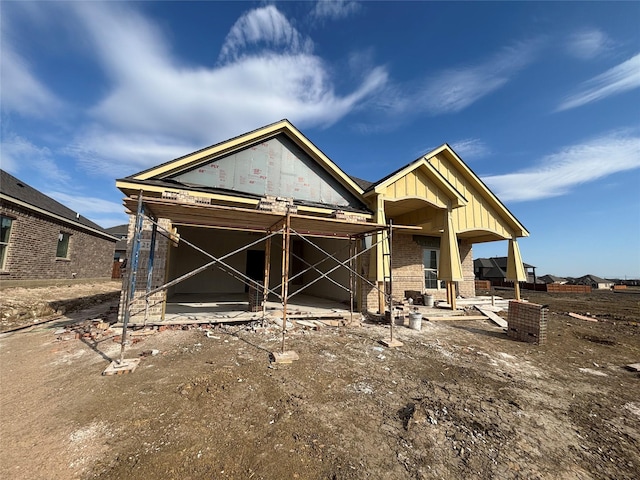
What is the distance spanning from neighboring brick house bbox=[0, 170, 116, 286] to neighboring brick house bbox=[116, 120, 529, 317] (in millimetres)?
6134

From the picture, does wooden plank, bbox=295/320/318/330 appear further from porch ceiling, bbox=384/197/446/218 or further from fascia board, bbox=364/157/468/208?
porch ceiling, bbox=384/197/446/218

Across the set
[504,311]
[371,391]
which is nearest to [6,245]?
[371,391]

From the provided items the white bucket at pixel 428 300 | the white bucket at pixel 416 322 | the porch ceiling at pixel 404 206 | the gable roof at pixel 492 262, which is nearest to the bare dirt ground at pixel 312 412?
the white bucket at pixel 416 322

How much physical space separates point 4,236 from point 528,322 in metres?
19.0

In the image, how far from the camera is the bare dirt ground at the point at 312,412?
247 cm

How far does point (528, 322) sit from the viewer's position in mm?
7016

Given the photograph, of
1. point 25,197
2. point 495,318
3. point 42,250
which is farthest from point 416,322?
point 25,197

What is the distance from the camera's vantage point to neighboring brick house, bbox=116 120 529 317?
23.5ft

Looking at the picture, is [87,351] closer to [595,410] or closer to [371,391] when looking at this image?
[371,391]

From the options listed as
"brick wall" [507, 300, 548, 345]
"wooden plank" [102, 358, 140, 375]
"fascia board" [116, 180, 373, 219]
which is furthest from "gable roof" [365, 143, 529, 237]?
"wooden plank" [102, 358, 140, 375]

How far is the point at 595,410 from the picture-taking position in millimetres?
3648

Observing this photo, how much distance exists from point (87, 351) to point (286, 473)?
17.3 feet

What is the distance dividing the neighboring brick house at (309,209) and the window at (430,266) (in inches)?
2.0

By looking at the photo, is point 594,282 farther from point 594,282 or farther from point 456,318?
point 456,318
